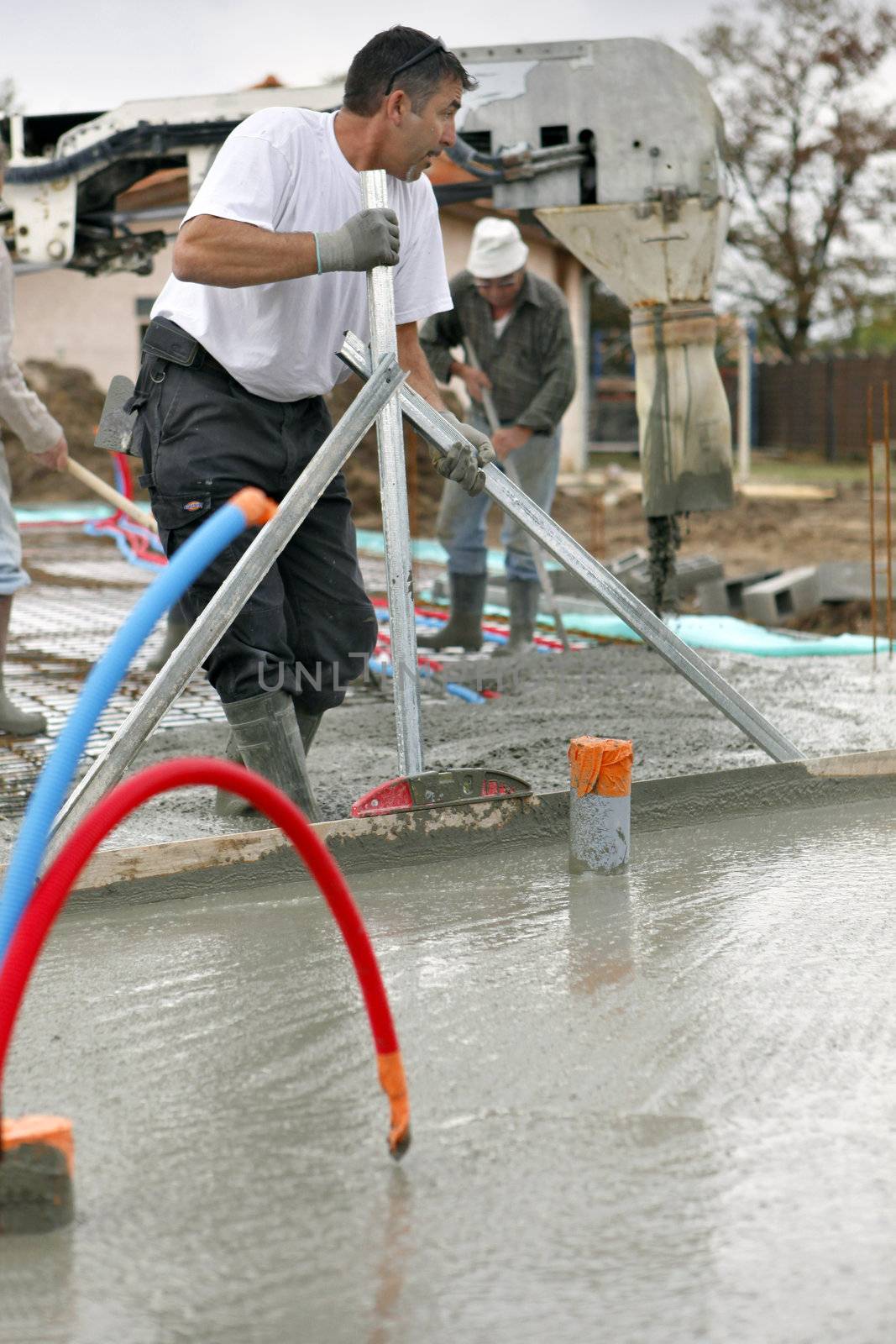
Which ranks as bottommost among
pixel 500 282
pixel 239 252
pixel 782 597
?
pixel 782 597

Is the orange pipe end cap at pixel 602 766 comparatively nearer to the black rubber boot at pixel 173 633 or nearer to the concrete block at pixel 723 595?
the black rubber boot at pixel 173 633

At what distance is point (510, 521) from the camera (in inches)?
259

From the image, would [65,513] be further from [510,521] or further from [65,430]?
[510,521]

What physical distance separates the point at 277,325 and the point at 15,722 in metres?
2.10

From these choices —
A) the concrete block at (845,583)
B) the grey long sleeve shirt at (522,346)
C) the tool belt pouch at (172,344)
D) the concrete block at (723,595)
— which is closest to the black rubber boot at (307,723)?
the tool belt pouch at (172,344)

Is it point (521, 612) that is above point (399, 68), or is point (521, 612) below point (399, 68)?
below

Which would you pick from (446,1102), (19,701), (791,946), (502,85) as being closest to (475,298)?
(502,85)

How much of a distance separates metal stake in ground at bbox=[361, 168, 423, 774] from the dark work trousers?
8.1 inches

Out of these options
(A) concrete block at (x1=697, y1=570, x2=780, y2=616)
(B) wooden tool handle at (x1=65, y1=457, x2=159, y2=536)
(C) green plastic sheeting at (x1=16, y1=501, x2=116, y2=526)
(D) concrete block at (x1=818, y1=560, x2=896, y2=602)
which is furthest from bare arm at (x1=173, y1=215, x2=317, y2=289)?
(C) green plastic sheeting at (x1=16, y1=501, x2=116, y2=526)

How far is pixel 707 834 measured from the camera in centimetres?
375

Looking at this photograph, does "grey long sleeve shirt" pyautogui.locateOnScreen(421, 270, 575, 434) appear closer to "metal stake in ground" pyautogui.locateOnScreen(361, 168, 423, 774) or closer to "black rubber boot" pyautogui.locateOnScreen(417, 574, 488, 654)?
"black rubber boot" pyautogui.locateOnScreen(417, 574, 488, 654)

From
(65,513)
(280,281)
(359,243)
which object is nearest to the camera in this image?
(359,243)

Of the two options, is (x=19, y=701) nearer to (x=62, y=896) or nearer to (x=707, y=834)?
(x=707, y=834)

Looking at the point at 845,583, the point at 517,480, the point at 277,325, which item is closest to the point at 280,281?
the point at 277,325
